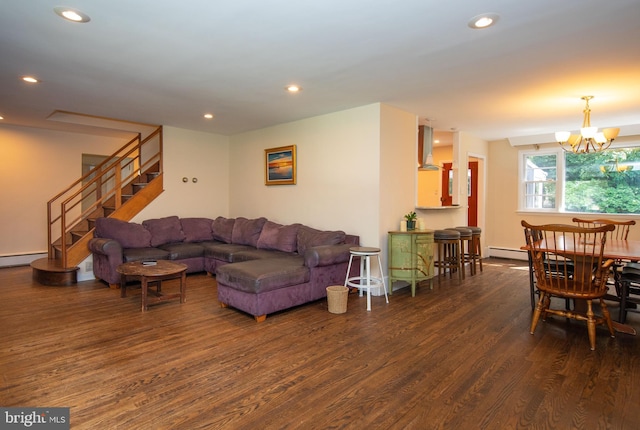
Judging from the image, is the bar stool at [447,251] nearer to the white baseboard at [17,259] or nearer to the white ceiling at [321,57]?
the white ceiling at [321,57]

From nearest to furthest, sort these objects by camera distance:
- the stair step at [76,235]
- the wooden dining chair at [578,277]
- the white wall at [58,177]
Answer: the wooden dining chair at [578,277] → the stair step at [76,235] → the white wall at [58,177]

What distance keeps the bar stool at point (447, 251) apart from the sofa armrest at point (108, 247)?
4.39 meters

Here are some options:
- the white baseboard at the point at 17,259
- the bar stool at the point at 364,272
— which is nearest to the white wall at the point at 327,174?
the bar stool at the point at 364,272

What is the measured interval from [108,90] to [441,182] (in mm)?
6376

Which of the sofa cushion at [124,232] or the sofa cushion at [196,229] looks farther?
the sofa cushion at [196,229]

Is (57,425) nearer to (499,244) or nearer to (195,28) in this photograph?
(195,28)

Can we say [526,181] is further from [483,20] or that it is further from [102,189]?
[102,189]

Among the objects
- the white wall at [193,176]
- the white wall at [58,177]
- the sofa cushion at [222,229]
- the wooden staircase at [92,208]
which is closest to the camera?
the wooden staircase at [92,208]

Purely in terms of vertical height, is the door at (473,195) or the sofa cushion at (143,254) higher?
the door at (473,195)

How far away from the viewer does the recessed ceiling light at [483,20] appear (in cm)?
235

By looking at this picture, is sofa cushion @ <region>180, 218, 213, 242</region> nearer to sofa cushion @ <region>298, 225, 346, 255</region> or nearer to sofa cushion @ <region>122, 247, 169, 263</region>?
sofa cushion @ <region>122, 247, 169, 263</region>

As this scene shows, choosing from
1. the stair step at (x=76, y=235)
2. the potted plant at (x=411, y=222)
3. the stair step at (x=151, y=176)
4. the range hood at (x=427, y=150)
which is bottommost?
the stair step at (x=76, y=235)

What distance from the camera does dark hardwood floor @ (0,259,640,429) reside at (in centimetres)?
202

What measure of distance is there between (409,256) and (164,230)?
12.6ft
